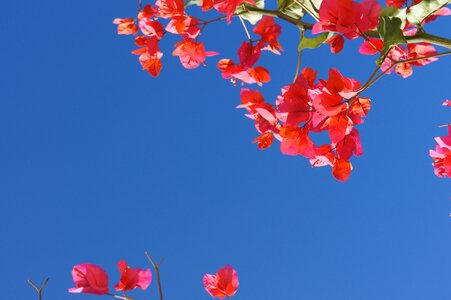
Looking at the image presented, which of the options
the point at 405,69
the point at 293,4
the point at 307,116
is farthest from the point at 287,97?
the point at 405,69

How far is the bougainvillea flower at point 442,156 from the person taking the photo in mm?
1231

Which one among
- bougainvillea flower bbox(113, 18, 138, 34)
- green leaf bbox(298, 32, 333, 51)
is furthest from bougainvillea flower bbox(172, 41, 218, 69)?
green leaf bbox(298, 32, 333, 51)

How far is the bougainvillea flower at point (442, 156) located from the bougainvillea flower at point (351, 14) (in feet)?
1.28

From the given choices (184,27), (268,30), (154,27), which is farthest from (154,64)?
(268,30)

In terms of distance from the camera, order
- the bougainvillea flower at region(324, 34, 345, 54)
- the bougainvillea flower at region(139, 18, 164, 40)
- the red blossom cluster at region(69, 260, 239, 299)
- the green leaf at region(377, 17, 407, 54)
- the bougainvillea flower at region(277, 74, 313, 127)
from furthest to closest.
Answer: the bougainvillea flower at region(139, 18, 164, 40)
the bougainvillea flower at region(324, 34, 345, 54)
the bougainvillea flower at region(277, 74, 313, 127)
the green leaf at region(377, 17, 407, 54)
the red blossom cluster at region(69, 260, 239, 299)

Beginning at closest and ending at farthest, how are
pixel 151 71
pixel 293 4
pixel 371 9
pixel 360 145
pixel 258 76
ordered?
pixel 371 9 → pixel 360 145 → pixel 293 4 → pixel 258 76 → pixel 151 71

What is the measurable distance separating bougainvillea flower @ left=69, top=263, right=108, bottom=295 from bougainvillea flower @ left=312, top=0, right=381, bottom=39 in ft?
1.74

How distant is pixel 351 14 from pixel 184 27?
0.52 meters

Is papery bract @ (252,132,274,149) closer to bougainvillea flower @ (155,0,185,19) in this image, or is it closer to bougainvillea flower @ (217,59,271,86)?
bougainvillea flower @ (217,59,271,86)

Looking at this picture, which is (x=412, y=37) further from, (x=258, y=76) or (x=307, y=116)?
(x=258, y=76)

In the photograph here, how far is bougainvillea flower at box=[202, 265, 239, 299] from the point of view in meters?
0.98

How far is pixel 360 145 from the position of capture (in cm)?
106

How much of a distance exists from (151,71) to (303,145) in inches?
24.0

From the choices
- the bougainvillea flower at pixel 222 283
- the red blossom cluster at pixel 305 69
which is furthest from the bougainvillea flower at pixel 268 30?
the bougainvillea flower at pixel 222 283
